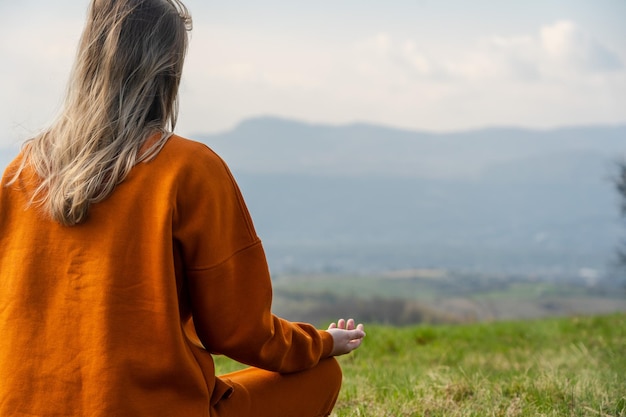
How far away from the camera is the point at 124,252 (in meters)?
2.20

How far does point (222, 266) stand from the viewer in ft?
7.47

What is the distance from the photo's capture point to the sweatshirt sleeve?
87.7 inches

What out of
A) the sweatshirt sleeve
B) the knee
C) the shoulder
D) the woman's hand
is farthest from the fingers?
the shoulder

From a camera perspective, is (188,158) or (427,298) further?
(427,298)

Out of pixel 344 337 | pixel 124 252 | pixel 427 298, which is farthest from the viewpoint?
pixel 427 298

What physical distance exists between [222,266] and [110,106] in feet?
1.90

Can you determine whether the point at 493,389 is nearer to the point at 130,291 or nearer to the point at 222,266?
the point at 222,266

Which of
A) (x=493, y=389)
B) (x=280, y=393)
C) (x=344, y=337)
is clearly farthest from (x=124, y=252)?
(x=493, y=389)

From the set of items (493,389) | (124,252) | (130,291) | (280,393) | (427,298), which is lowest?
(427,298)

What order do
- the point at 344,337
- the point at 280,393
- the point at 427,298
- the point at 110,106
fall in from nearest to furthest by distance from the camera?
1. the point at 110,106
2. the point at 280,393
3. the point at 344,337
4. the point at 427,298

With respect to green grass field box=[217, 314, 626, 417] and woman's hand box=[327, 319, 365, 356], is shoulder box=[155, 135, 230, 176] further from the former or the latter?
green grass field box=[217, 314, 626, 417]

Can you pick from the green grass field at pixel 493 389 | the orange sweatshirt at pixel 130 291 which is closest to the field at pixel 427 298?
the green grass field at pixel 493 389

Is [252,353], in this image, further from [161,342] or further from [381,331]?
[381,331]

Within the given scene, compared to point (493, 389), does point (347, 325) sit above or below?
above
